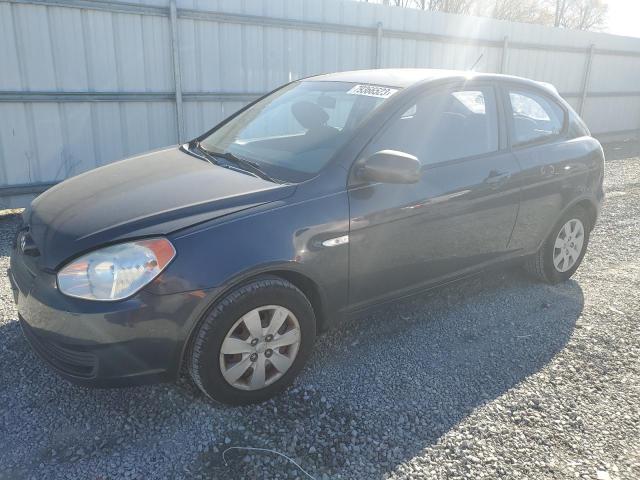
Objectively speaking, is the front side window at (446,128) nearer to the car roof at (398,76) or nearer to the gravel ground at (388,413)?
the car roof at (398,76)

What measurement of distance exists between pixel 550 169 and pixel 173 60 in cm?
499

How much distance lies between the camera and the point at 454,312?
12.7ft

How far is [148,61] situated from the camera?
6684 millimetres

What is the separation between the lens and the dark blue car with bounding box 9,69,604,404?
92.9 inches

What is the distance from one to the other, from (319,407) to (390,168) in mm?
1320

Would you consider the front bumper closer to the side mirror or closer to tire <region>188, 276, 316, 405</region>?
tire <region>188, 276, 316, 405</region>

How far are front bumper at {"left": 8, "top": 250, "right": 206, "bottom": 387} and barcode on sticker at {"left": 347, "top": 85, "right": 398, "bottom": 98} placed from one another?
171 cm

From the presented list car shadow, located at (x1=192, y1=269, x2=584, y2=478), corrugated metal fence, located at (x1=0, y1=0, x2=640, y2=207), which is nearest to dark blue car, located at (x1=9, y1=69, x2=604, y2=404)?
car shadow, located at (x1=192, y1=269, x2=584, y2=478)

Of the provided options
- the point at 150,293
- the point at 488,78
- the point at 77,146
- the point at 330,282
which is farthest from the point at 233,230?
the point at 77,146

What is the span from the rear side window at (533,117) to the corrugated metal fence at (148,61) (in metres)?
4.56

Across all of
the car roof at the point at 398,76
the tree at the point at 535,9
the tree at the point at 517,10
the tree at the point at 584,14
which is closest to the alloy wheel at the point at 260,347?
the car roof at the point at 398,76

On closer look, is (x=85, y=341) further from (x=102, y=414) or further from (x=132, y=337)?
(x=102, y=414)

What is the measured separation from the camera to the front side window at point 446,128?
124 inches

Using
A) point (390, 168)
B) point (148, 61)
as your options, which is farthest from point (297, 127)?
point (148, 61)
